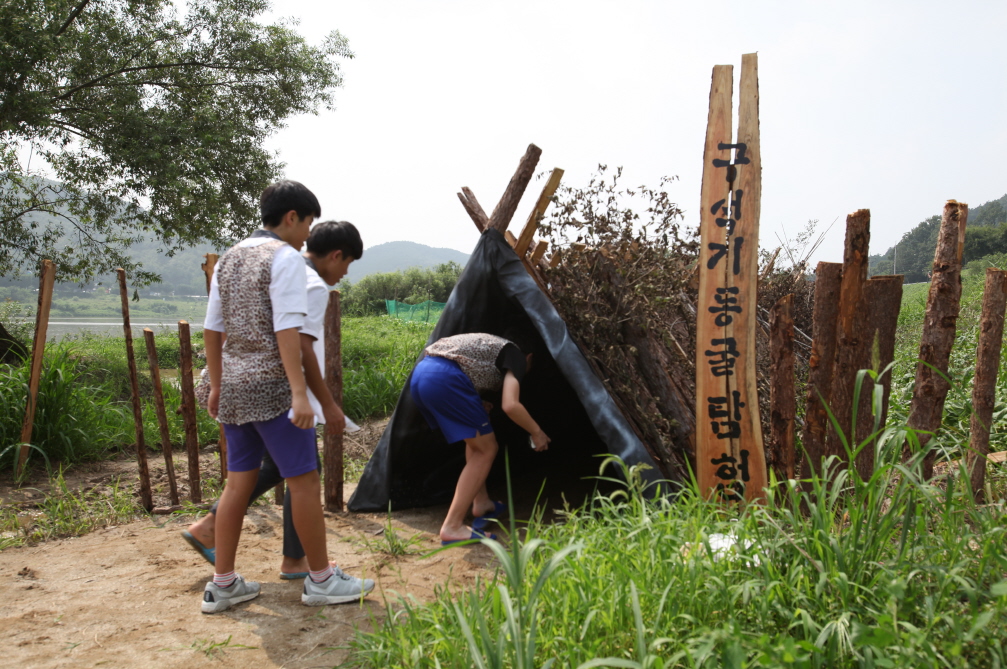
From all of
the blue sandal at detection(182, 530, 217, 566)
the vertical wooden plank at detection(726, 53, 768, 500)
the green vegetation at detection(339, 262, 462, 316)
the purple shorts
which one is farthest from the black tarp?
the green vegetation at detection(339, 262, 462, 316)

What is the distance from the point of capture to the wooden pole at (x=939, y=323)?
3.04m

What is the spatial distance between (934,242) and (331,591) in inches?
3373

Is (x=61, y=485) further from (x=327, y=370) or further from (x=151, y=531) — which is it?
(x=327, y=370)

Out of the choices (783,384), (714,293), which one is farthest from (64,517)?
(783,384)

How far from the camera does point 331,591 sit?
2.82m

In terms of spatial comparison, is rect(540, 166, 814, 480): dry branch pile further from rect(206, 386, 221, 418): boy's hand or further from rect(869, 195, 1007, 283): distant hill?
rect(869, 195, 1007, 283): distant hill

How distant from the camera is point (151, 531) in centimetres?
402

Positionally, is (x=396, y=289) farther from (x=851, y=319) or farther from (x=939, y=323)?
(x=939, y=323)

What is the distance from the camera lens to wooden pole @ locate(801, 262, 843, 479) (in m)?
3.14

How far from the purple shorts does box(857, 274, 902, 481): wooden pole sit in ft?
8.22

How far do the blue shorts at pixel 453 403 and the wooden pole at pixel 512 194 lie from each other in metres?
1.00

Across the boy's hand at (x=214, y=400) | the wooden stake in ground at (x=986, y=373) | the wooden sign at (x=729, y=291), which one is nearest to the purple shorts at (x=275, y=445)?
the boy's hand at (x=214, y=400)

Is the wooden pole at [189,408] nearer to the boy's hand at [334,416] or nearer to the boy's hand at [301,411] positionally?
the boy's hand at [334,416]

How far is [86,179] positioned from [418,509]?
8.80 meters
